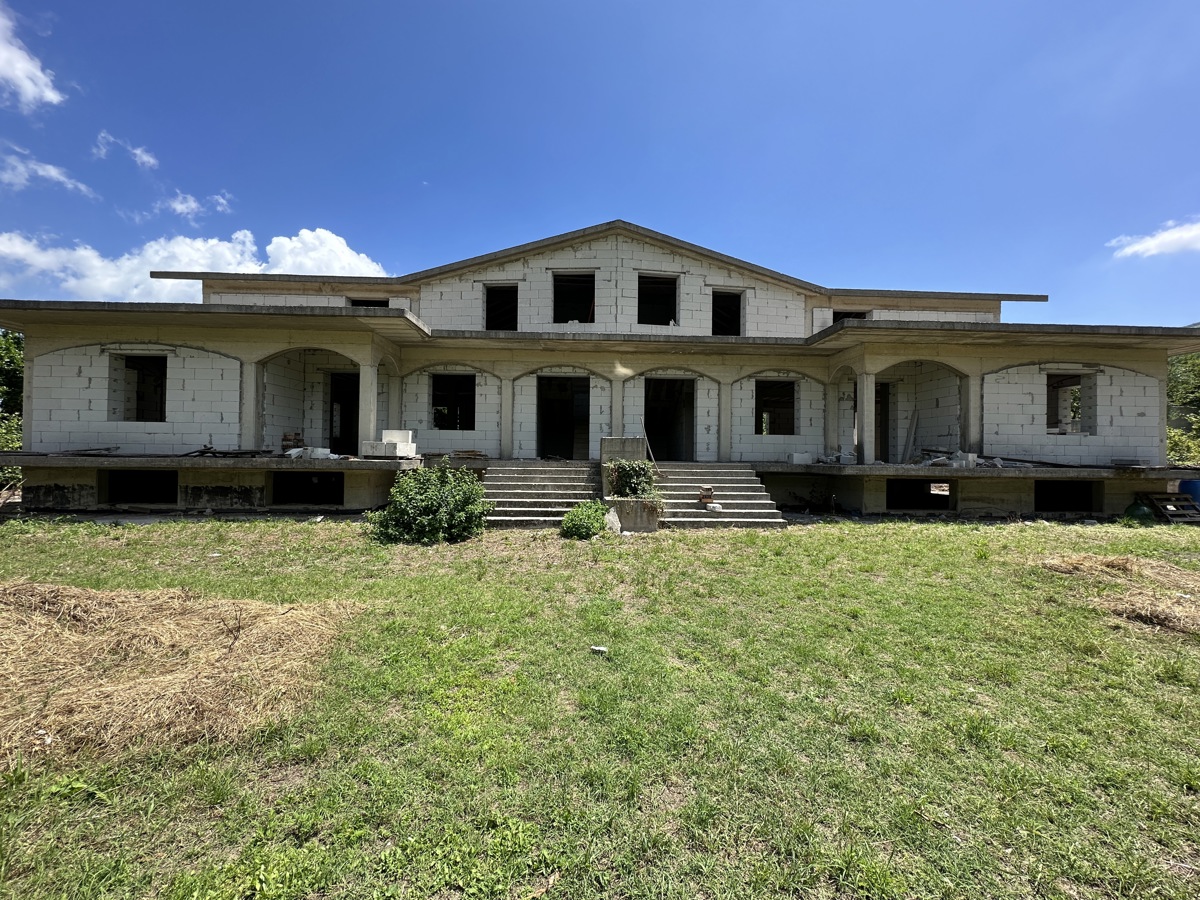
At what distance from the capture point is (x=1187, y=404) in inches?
1048

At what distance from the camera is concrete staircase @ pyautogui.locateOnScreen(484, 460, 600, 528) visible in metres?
9.56

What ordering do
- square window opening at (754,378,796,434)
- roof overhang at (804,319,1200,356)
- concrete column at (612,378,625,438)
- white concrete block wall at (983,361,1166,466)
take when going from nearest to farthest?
roof overhang at (804,319,1200,356), white concrete block wall at (983,361,1166,466), concrete column at (612,378,625,438), square window opening at (754,378,796,434)

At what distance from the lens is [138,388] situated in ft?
45.0

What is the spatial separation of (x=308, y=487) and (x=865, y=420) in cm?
1517

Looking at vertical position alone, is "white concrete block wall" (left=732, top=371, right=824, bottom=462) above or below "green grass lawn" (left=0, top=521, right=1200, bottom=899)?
above

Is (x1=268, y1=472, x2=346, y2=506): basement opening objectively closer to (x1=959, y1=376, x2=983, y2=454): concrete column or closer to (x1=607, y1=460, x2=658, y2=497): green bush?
(x1=607, y1=460, x2=658, y2=497): green bush

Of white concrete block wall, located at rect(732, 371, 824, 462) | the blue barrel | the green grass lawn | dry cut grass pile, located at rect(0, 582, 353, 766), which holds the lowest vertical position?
the green grass lawn

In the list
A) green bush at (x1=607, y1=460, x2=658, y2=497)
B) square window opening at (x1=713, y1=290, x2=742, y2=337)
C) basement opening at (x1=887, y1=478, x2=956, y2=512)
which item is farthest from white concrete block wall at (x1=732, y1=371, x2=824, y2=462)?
green bush at (x1=607, y1=460, x2=658, y2=497)

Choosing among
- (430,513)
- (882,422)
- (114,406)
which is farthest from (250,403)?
(882,422)

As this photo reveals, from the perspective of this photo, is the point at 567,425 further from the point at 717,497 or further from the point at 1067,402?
the point at 1067,402

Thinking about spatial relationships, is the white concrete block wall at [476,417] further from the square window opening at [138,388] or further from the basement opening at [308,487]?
the square window opening at [138,388]

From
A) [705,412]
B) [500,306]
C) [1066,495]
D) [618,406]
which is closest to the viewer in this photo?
[1066,495]

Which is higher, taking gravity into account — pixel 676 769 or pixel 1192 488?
pixel 1192 488

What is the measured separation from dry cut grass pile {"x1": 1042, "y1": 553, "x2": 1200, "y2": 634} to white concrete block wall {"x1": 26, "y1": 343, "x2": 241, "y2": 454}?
1610 centimetres
